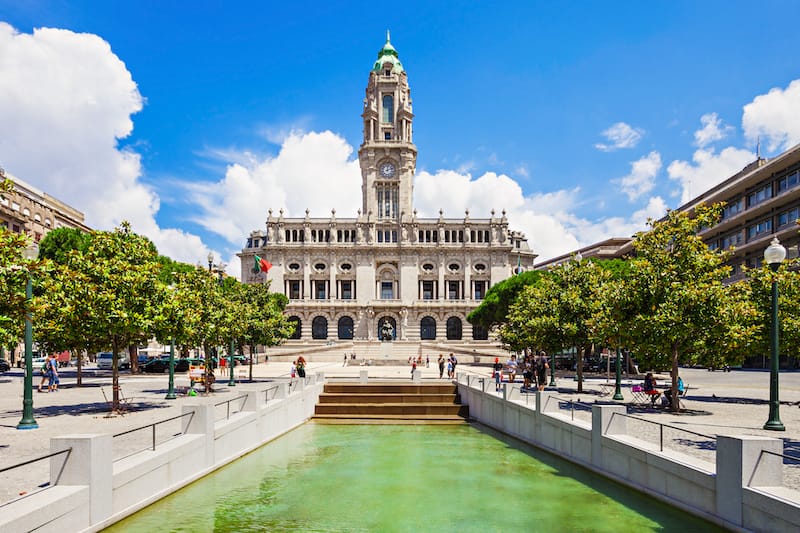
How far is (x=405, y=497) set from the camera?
15.1 meters

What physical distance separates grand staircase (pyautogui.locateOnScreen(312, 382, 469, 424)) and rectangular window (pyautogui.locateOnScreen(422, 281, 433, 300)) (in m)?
68.7

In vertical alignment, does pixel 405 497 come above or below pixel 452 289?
below

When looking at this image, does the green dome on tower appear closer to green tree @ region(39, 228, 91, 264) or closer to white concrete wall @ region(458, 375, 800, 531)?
green tree @ region(39, 228, 91, 264)

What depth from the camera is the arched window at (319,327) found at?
332ft

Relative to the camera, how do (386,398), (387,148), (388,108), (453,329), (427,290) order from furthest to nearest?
1. (388,108)
2. (387,148)
3. (427,290)
4. (453,329)
5. (386,398)

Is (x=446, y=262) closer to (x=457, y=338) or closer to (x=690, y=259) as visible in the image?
(x=457, y=338)

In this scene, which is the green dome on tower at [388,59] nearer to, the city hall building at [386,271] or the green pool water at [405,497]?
the city hall building at [386,271]

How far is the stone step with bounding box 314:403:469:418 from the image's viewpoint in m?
30.5

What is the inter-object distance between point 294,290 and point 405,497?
3527 inches

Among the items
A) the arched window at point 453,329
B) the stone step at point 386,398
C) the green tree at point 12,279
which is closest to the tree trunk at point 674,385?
the stone step at point 386,398

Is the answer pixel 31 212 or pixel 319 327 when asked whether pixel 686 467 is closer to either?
pixel 31 212

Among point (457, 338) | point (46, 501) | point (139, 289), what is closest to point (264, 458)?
point (139, 289)

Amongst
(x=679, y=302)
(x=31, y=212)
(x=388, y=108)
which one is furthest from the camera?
(x=388, y=108)

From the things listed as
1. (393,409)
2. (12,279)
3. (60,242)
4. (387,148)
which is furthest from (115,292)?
(387,148)
